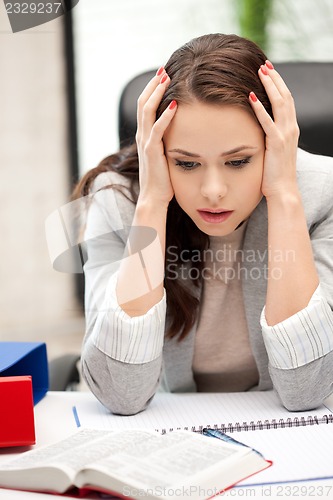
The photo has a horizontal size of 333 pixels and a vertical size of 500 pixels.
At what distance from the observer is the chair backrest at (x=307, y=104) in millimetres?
1548

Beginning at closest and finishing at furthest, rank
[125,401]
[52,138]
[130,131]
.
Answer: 1. [125,401]
2. [130,131]
3. [52,138]

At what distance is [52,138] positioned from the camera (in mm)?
3104

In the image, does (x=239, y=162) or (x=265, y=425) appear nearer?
(x=265, y=425)

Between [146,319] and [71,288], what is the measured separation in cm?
206

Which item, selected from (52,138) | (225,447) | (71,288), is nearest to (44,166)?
(52,138)

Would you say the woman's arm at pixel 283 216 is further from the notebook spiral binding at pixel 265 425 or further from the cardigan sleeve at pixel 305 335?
the notebook spiral binding at pixel 265 425

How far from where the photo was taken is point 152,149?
49.4 inches

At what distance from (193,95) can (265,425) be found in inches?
20.7

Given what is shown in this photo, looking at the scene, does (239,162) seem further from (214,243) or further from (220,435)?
(220,435)

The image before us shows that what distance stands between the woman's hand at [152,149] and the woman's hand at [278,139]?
0.17m

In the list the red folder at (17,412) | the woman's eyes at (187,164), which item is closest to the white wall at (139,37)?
the woman's eyes at (187,164)

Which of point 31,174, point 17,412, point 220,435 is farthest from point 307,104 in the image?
point 31,174

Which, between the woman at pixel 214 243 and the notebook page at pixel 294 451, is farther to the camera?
the woman at pixel 214 243

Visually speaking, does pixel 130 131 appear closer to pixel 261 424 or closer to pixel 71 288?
pixel 261 424
